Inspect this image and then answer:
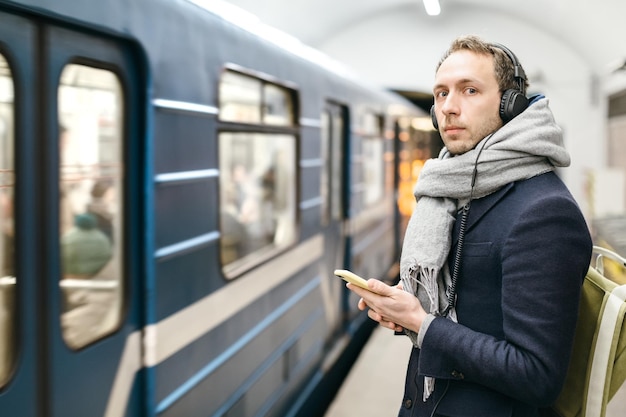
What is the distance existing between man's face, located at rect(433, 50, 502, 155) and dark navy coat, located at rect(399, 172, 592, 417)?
14cm

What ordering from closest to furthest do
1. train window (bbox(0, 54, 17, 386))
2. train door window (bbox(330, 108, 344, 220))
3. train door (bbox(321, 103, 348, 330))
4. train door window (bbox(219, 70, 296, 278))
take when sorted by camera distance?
train window (bbox(0, 54, 17, 386)), train door window (bbox(219, 70, 296, 278)), train door (bbox(321, 103, 348, 330)), train door window (bbox(330, 108, 344, 220))

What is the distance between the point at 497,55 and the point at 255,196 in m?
2.61

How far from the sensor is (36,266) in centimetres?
196

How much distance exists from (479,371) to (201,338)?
1.66 m

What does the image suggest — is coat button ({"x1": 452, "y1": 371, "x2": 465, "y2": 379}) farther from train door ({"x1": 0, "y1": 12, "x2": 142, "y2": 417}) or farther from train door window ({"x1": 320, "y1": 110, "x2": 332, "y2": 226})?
train door window ({"x1": 320, "y1": 110, "x2": 332, "y2": 226})

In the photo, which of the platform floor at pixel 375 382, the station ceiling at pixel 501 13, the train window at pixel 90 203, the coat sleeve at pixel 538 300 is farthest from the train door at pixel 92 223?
the station ceiling at pixel 501 13

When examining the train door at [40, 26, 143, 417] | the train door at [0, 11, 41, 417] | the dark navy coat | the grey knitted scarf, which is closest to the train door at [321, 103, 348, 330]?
the train door at [40, 26, 143, 417]

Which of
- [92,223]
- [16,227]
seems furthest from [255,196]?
[16,227]

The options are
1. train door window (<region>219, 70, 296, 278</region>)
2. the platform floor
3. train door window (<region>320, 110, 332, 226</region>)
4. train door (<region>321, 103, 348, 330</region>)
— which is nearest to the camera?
train door window (<region>219, 70, 296, 278</region>)

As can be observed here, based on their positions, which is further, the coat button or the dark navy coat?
the coat button

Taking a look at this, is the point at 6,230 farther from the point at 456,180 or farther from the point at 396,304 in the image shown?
the point at 456,180

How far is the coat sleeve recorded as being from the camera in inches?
56.5

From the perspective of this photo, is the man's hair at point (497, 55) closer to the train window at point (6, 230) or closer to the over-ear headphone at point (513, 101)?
the over-ear headphone at point (513, 101)

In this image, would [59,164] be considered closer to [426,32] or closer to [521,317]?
[521,317]
